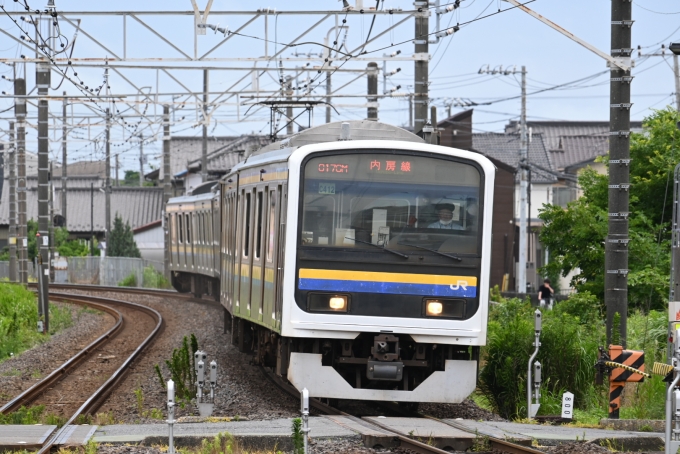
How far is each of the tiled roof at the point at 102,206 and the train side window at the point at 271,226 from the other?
52615 mm

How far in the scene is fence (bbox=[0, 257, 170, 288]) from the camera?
138 ft

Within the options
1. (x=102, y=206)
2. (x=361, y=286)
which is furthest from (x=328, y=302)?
(x=102, y=206)

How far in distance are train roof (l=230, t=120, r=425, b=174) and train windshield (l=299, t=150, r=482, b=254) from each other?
2.30ft

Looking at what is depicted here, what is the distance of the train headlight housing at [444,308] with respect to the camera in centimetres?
1077

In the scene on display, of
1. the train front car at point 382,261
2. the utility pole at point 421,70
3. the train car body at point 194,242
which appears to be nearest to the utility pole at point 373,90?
the train car body at point 194,242

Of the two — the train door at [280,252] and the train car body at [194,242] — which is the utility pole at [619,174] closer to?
the train door at [280,252]

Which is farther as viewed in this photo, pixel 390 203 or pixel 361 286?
pixel 390 203

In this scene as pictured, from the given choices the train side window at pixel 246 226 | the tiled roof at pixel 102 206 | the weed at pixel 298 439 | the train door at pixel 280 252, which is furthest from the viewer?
the tiled roof at pixel 102 206

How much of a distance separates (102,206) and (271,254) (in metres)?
54.5

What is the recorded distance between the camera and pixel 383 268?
10688mm

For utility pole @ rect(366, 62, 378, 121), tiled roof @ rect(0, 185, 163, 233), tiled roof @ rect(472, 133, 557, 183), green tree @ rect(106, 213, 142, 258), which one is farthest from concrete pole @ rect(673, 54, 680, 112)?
tiled roof @ rect(0, 185, 163, 233)

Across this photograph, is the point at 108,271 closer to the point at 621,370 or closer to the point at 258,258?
the point at 258,258

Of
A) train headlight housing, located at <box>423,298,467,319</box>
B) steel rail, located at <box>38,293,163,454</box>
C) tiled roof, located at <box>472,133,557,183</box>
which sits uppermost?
tiled roof, located at <box>472,133,557,183</box>

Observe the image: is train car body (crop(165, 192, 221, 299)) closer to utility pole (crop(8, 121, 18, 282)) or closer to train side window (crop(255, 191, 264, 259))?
utility pole (crop(8, 121, 18, 282))
